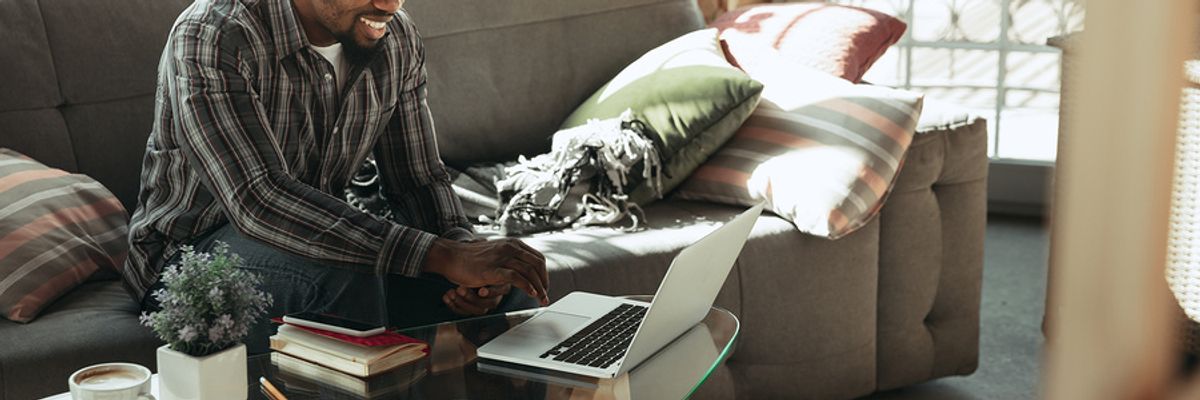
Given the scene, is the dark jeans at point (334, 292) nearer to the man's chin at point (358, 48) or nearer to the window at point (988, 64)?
the man's chin at point (358, 48)

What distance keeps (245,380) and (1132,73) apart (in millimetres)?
1293

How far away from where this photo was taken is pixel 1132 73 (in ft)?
0.63

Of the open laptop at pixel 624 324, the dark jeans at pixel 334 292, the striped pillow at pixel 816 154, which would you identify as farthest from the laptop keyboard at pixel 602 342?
the striped pillow at pixel 816 154

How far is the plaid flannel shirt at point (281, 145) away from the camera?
1.78 metres

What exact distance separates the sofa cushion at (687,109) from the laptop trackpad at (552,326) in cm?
74

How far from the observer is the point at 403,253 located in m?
1.77

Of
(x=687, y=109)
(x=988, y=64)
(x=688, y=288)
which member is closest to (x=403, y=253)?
(x=688, y=288)

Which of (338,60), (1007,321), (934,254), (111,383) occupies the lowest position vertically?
(1007,321)

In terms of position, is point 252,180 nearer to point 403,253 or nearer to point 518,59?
point 403,253

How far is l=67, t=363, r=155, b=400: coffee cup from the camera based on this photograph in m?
1.30

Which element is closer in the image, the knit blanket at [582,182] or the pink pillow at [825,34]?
the knit blanket at [582,182]

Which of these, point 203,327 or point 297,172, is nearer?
point 203,327

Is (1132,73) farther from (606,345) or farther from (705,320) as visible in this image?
(705,320)

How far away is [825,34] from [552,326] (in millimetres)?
1254
